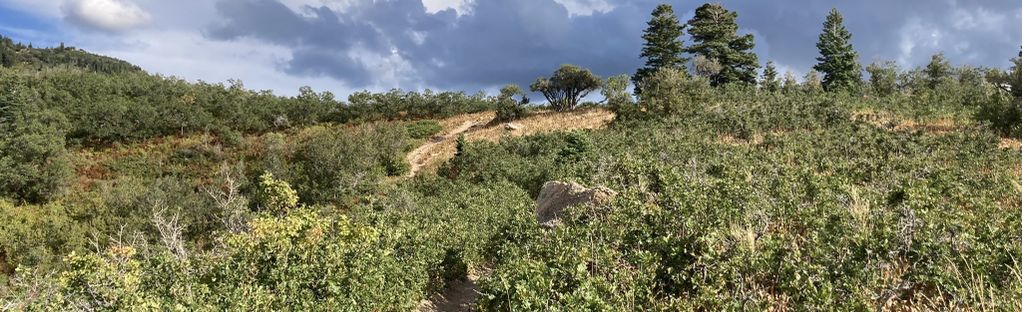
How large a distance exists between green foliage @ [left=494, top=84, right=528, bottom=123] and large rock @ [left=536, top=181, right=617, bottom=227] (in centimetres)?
3151

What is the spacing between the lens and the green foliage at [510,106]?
46.6 m

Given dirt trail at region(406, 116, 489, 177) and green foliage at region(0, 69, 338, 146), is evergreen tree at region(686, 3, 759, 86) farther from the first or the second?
green foliage at region(0, 69, 338, 146)

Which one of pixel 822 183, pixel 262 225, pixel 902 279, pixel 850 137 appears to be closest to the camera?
pixel 902 279

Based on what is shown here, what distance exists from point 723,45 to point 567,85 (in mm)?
15240

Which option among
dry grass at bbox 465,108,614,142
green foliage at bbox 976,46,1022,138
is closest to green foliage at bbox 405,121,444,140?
dry grass at bbox 465,108,614,142

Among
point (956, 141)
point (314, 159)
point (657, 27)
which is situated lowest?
point (314, 159)

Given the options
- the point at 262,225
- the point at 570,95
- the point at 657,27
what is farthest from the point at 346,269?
the point at 657,27

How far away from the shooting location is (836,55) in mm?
48281

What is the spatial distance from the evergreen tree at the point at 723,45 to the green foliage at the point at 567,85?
10898 mm

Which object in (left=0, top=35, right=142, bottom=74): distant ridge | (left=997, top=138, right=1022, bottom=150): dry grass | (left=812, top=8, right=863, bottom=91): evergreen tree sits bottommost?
(left=997, top=138, right=1022, bottom=150): dry grass

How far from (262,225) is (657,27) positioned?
4570 cm

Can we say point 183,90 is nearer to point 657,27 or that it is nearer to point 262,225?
point 657,27

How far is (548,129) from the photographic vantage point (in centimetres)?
3856

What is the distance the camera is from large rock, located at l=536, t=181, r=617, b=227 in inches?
463
